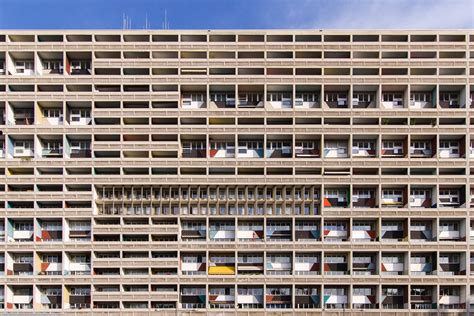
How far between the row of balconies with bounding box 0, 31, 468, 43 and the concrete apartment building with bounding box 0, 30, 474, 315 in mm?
152

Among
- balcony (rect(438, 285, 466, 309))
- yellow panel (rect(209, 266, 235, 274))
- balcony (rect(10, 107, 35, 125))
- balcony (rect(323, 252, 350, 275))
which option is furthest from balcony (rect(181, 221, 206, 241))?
balcony (rect(438, 285, 466, 309))

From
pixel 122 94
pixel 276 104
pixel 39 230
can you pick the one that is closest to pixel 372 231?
pixel 276 104

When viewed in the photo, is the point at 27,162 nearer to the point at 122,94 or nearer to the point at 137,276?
the point at 122,94

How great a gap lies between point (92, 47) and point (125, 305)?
27219 millimetres

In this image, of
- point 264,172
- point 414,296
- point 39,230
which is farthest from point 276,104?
point 39,230

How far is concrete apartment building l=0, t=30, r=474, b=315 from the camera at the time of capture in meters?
49.6

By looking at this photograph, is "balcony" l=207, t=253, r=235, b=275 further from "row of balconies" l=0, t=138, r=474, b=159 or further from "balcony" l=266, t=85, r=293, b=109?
"balcony" l=266, t=85, r=293, b=109

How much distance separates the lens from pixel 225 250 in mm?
49750

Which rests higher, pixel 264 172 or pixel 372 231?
pixel 264 172

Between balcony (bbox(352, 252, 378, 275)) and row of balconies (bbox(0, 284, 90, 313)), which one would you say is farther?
balcony (bbox(352, 252, 378, 275))

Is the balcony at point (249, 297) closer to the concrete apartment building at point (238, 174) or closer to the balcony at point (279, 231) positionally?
the concrete apartment building at point (238, 174)

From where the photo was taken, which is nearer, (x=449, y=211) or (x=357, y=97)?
(x=449, y=211)

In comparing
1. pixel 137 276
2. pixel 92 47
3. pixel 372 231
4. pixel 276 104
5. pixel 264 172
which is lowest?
pixel 137 276

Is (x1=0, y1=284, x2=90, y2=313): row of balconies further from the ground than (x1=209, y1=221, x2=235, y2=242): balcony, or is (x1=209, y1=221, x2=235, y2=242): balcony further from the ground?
(x1=209, y1=221, x2=235, y2=242): balcony
